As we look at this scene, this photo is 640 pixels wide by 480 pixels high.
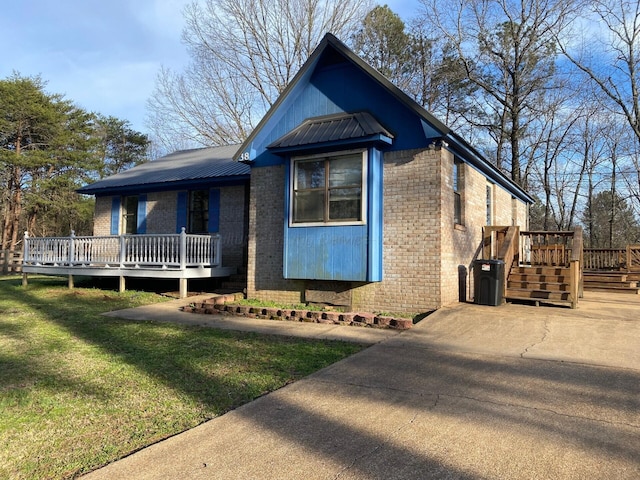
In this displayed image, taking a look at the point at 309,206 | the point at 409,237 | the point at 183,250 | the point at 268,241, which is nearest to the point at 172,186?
the point at 183,250

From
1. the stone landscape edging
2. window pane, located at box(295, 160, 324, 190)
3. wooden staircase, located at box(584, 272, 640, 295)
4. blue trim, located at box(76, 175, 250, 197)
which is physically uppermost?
blue trim, located at box(76, 175, 250, 197)

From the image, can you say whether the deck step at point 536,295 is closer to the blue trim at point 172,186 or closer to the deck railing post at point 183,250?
the blue trim at point 172,186

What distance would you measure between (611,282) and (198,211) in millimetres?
13826

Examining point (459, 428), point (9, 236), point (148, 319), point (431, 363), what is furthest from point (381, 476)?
point (9, 236)

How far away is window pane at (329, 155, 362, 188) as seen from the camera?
9352 mm

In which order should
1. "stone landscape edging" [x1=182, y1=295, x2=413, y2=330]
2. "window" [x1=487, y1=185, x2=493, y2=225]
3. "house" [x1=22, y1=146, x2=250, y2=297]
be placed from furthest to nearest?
"window" [x1=487, y1=185, x2=493, y2=225] < "house" [x1=22, y1=146, x2=250, y2=297] < "stone landscape edging" [x1=182, y1=295, x2=413, y2=330]

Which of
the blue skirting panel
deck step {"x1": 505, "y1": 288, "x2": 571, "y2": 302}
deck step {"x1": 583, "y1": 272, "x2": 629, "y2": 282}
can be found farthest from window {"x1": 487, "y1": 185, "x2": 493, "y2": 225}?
the blue skirting panel

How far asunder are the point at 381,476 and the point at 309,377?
2253 millimetres

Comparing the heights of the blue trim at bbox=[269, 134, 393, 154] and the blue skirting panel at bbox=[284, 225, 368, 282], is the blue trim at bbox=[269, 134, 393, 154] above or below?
above

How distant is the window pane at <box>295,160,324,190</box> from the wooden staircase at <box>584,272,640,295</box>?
33.6 ft

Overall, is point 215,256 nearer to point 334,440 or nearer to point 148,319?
point 148,319

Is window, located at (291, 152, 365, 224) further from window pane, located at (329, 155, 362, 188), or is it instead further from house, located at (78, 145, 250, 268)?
house, located at (78, 145, 250, 268)

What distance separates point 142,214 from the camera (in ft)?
51.0

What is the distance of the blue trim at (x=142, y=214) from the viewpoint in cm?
1545
